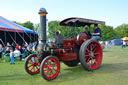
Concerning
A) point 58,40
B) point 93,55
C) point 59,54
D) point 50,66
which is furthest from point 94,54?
point 50,66

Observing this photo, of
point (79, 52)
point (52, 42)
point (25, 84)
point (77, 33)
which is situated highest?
point (77, 33)

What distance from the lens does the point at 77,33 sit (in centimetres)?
476

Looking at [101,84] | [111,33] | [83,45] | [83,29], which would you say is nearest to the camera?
[101,84]

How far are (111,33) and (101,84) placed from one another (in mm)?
52995

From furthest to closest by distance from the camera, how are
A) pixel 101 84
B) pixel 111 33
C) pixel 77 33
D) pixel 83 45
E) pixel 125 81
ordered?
1. pixel 111 33
2. pixel 77 33
3. pixel 83 45
4. pixel 125 81
5. pixel 101 84

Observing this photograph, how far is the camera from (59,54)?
4203 millimetres

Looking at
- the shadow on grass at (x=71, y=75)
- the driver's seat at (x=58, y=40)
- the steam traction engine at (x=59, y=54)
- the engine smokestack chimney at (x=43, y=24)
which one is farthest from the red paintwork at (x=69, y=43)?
the shadow on grass at (x=71, y=75)

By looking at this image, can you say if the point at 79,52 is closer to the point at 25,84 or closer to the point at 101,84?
the point at 101,84

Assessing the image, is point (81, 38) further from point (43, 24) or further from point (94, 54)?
point (43, 24)

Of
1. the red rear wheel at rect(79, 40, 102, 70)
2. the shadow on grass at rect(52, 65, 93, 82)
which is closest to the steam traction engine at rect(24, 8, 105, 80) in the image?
the red rear wheel at rect(79, 40, 102, 70)

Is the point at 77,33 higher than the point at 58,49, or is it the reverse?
the point at 77,33

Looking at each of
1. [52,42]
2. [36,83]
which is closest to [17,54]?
[52,42]

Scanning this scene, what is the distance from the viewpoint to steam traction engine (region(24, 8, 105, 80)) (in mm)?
3630

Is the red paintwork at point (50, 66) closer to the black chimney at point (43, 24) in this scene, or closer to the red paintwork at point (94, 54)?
the black chimney at point (43, 24)
